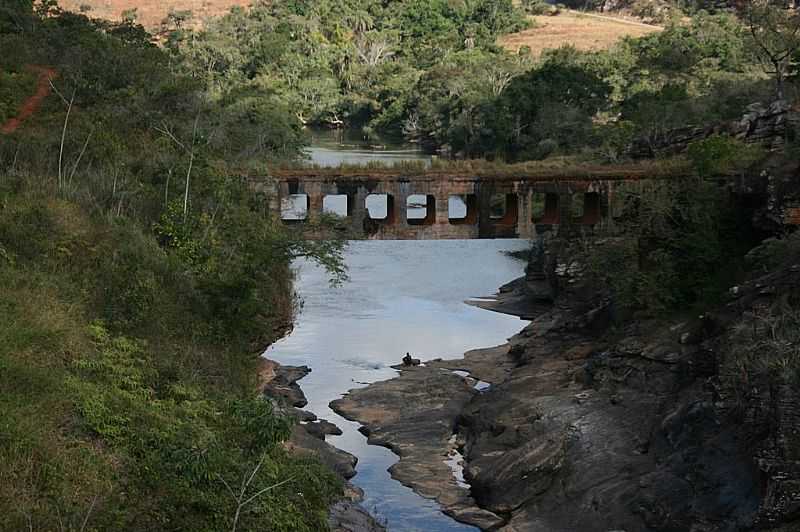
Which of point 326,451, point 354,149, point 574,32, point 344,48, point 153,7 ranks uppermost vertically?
point 153,7

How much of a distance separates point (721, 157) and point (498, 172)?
8.74 metres

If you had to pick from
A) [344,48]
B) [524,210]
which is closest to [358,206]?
[524,210]

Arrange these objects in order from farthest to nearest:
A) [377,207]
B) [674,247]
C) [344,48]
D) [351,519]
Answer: [344,48]
[377,207]
[674,247]
[351,519]

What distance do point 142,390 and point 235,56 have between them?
123 meters

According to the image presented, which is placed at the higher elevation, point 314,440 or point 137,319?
point 137,319

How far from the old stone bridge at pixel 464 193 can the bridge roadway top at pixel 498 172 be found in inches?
1.5

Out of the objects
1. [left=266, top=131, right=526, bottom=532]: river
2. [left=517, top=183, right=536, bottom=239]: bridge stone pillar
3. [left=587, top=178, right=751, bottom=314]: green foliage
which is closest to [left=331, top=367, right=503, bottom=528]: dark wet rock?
[left=266, top=131, right=526, bottom=532]: river

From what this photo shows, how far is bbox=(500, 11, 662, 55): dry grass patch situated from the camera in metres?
158

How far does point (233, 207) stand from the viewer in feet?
133

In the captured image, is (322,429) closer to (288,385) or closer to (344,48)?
(288,385)

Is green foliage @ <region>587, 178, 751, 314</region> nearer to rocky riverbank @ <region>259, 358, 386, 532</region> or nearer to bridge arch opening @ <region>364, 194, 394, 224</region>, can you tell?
bridge arch opening @ <region>364, 194, 394, 224</region>

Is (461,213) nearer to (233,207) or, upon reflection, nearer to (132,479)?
(233,207)

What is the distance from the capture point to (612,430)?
125 ft

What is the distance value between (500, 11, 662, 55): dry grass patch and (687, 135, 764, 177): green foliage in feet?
346
